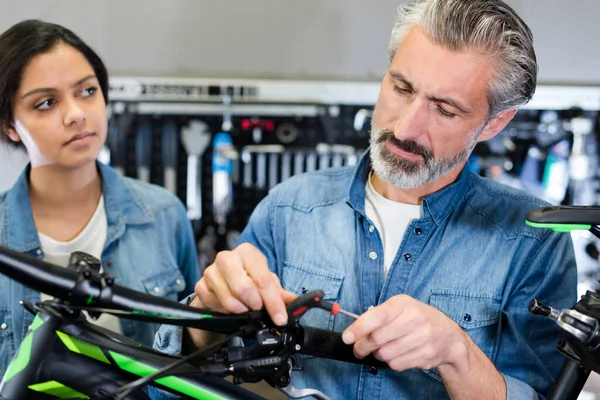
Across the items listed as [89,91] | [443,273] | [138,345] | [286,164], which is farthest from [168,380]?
[286,164]

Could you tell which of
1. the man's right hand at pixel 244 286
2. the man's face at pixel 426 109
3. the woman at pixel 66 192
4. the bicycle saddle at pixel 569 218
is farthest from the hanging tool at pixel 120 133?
the bicycle saddle at pixel 569 218

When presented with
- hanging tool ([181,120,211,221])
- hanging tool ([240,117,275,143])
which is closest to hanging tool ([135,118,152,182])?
hanging tool ([181,120,211,221])

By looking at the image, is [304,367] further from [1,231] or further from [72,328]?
[1,231]

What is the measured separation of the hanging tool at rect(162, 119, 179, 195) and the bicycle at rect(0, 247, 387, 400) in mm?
1236

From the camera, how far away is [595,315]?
2.52 feet

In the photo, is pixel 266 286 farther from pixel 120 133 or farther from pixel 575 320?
pixel 120 133

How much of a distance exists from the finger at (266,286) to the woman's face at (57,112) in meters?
0.64

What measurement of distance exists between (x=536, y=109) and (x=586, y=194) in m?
0.31

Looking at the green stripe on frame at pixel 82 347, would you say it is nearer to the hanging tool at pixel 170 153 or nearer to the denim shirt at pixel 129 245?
the denim shirt at pixel 129 245

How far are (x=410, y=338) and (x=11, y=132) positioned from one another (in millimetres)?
1013

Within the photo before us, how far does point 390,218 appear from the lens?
43.7 inches

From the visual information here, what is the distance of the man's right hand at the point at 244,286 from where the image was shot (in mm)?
789

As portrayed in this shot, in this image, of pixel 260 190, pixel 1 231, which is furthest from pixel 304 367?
pixel 260 190

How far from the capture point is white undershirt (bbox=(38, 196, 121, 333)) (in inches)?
53.1
